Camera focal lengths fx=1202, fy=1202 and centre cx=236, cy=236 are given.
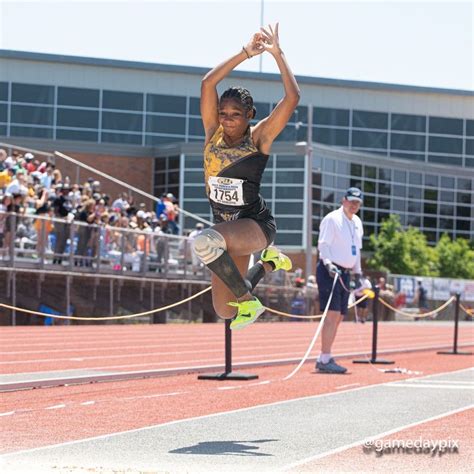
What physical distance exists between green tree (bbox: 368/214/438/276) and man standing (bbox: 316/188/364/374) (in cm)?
4468

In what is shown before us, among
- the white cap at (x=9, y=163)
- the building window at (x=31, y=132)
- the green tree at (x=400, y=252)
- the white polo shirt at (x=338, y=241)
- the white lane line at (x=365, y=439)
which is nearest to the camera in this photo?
the white lane line at (x=365, y=439)

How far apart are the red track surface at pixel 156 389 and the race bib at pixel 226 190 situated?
1.72 m

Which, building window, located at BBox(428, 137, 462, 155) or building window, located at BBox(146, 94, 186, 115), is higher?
building window, located at BBox(146, 94, 186, 115)

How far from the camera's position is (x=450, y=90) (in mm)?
66875

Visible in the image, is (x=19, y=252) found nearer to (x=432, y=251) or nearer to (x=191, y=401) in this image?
(x=191, y=401)

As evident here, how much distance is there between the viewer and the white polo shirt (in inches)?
555

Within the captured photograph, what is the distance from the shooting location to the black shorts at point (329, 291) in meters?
14.0

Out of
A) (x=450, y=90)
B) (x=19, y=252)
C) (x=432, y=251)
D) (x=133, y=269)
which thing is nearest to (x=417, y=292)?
(x=432, y=251)

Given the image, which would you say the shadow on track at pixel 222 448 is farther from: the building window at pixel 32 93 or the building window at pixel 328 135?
the building window at pixel 328 135

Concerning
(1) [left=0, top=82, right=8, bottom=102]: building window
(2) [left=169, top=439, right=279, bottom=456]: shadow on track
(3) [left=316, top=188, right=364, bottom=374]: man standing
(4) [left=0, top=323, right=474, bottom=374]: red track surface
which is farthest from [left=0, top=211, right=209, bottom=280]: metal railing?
(1) [left=0, top=82, right=8, bottom=102]: building window

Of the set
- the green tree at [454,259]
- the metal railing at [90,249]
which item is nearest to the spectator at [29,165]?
the metal railing at [90,249]

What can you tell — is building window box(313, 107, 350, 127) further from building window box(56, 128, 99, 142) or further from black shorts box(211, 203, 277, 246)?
black shorts box(211, 203, 277, 246)

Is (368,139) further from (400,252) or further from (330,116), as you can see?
(400,252)

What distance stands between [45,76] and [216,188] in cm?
5219
